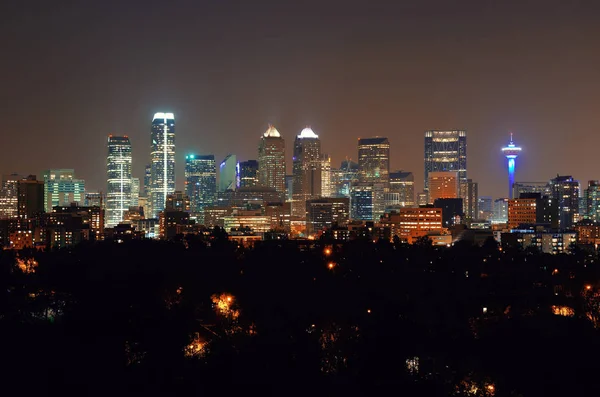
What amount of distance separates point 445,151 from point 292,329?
5202 inches

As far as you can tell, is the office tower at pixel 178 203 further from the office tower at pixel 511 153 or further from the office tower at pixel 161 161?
the office tower at pixel 511 153

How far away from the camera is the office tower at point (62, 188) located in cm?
12400

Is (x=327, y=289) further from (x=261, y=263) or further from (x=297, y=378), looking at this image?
(x=297, y=378)

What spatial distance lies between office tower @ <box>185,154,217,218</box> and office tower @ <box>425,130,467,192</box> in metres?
33.6

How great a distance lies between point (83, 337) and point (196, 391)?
5159mm

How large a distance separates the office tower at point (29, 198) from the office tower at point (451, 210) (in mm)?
39683

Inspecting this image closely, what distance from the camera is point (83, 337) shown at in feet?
83.8

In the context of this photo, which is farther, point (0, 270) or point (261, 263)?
point (261, 263)

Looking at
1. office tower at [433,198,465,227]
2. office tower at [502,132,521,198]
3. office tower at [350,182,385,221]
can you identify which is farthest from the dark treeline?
office tower at [502,132,521,198]

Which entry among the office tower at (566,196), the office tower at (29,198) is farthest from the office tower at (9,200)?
the office tower at (566,196)

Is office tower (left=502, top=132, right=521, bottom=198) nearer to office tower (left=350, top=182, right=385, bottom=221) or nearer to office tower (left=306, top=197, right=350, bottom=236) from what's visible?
office tower (left=350, top=182, right=385, bottom=221)

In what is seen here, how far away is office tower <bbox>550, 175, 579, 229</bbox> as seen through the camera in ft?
358

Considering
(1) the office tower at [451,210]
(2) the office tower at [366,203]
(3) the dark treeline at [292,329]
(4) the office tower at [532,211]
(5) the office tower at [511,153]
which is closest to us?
(3) the dark treeline at [292,329]

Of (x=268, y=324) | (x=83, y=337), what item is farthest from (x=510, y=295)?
(x=83, y=337)
